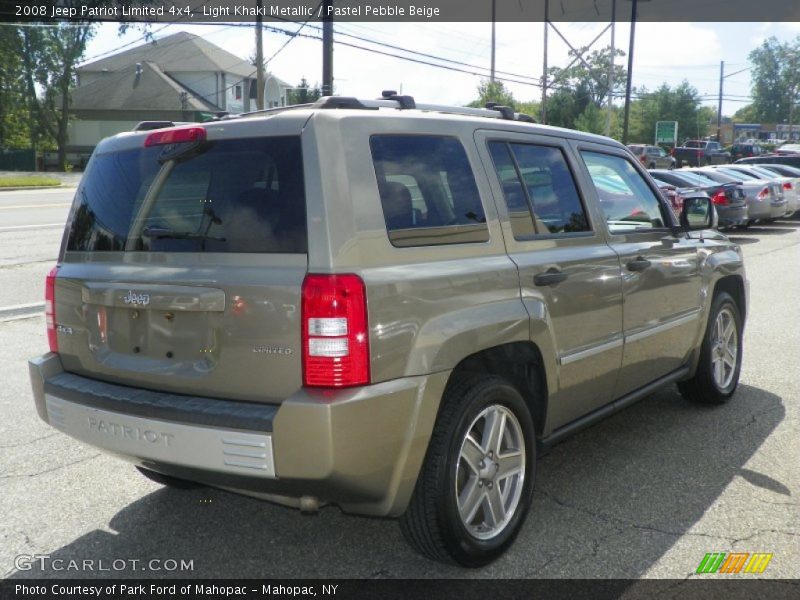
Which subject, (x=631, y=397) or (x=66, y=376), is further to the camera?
(x=631, y=397)

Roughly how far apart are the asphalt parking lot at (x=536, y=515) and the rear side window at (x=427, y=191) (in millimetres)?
1427

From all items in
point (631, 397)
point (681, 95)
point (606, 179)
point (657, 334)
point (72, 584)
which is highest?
point (681, 95)

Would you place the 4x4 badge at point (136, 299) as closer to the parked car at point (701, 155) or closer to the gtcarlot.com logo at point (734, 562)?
the gtcarlot.com logo at point (734, 562)

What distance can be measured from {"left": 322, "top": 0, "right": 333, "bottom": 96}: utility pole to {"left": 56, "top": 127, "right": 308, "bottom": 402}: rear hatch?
1419 centimetres

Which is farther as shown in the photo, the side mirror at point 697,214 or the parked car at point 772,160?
the parked car at point 772,160

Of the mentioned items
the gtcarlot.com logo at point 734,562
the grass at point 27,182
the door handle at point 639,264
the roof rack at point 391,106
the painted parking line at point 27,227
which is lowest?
the gtcarlot.com logo at point 734,562

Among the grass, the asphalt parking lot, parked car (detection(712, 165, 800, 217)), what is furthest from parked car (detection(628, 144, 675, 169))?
the asphalt parking lot

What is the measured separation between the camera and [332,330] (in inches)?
113

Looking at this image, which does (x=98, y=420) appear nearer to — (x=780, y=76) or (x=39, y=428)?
(x=39, y=428)

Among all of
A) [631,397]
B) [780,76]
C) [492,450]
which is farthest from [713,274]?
[780,76]

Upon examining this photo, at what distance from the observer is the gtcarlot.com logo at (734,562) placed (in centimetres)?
343

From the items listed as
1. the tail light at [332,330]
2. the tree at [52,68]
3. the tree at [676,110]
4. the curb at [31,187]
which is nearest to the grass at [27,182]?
the curb at [31,187]

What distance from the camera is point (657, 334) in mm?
4867

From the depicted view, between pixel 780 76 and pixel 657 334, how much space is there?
13481cm
